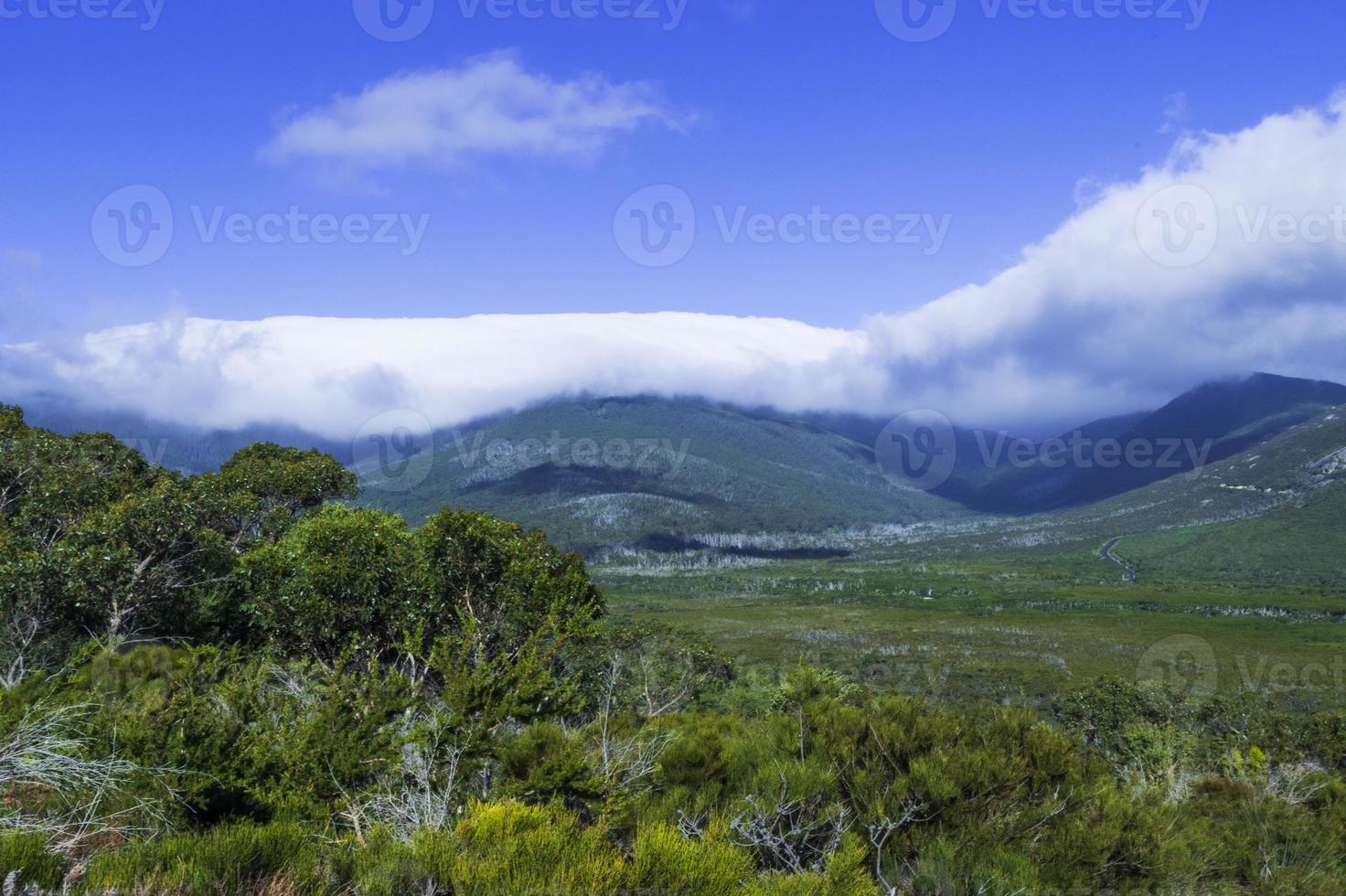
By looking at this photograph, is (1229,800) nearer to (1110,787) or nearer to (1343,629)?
(1110,787)

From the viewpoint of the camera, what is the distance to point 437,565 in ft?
63.0

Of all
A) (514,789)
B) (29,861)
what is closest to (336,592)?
(514,789)

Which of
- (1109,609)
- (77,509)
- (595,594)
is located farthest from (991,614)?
(77,509)

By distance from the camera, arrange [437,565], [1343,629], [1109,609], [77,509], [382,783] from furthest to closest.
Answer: [1109,609] < [1343,629] < [77,509] < [437,565] < [382,783]

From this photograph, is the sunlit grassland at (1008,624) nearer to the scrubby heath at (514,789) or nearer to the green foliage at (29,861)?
the scrubby heath at (514,789)

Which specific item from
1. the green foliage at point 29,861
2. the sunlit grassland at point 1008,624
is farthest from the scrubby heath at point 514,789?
the sunlit grassland at point 1008,624

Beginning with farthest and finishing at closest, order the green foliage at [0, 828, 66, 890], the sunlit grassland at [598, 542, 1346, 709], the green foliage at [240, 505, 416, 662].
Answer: the sunlit grassland at [598, 542, 1346, 709]
the green foliage at [240, 505, 416, 662]
the green foliage at [0, 828, 66, 890]

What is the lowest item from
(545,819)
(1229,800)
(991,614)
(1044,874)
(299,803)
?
(991,614)

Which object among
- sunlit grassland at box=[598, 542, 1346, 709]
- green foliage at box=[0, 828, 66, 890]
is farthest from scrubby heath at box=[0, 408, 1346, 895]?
sunlit grassland at box=[598, 542, 1346, 709]

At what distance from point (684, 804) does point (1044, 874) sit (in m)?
3.40

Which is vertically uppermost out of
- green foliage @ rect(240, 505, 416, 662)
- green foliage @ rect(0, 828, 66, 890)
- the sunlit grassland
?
green foliage @ rect(0, 828, 66, 890)

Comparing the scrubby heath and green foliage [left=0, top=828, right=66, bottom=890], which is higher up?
green foliage [left=0, top=828, right=66, bottom=890]

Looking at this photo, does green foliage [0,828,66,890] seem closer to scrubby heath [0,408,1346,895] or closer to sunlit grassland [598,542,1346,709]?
scrubby heath [0,408,1346,895]

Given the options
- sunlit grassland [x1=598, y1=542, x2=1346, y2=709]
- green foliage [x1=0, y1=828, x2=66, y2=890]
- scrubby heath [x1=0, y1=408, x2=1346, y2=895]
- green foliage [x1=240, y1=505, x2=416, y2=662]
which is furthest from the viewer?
sunlit grassland [x1=598, y1=542, x2=1346, y2=709]
